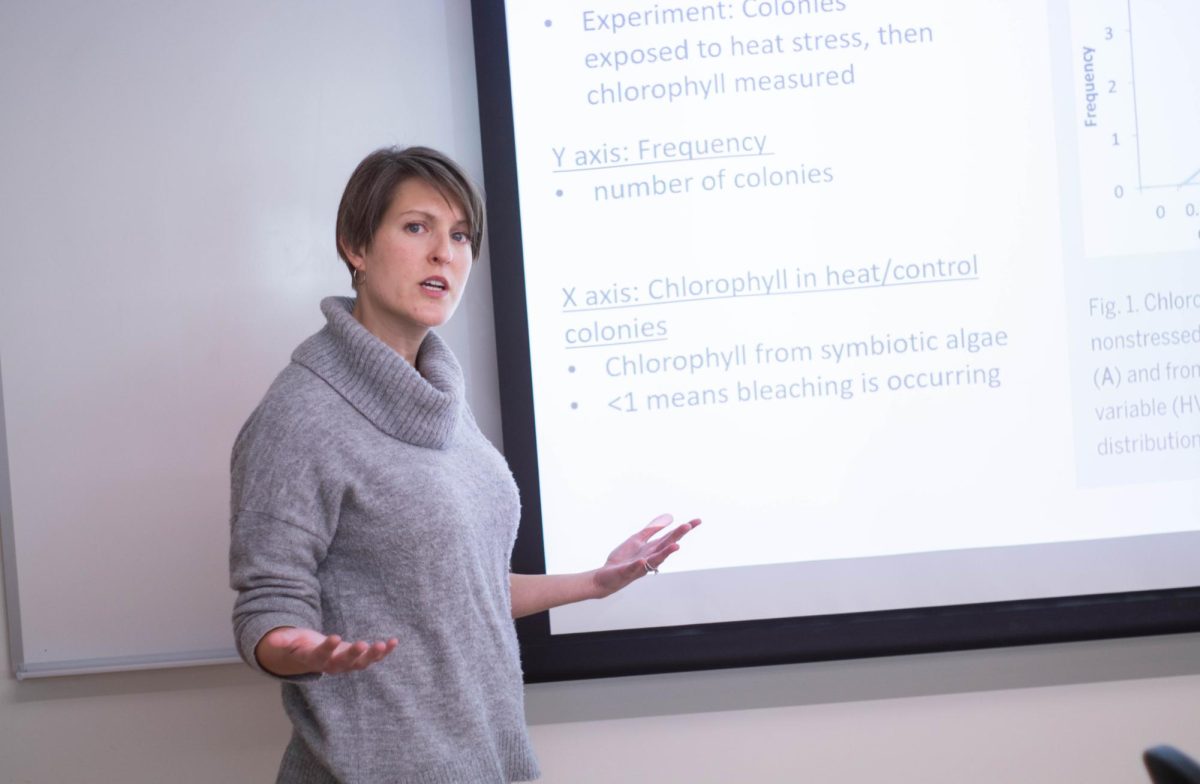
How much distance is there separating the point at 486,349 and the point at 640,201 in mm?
463

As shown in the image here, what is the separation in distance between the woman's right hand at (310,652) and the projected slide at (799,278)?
39.8 inches

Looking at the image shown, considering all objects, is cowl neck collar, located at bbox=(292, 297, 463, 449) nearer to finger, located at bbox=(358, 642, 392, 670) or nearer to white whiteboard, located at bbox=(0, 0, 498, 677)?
finger, located at bbox=(358, 642, 392, 670)

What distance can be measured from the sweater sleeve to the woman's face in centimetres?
22

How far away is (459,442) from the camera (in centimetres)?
149

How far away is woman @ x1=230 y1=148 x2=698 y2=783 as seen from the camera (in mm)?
1276

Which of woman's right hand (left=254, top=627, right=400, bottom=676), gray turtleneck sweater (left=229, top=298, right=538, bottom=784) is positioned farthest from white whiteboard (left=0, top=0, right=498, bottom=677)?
woman's right hand (left=254, top=627, right=400, bottom=676)

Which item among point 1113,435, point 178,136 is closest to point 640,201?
point 178,136

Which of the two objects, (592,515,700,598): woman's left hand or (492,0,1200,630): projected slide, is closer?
(592,515,700,598): woman's left hand

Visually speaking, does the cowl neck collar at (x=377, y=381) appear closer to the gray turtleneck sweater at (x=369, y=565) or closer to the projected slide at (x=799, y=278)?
the gray turtleneck sweater at (x=369, y=565)

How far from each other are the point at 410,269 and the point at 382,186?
0.13m

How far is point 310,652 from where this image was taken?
117 cm

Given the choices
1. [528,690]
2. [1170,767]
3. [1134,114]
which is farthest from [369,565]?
[1134,114]

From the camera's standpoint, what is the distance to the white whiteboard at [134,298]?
220cm

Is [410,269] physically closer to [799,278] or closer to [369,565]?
[369,565]
